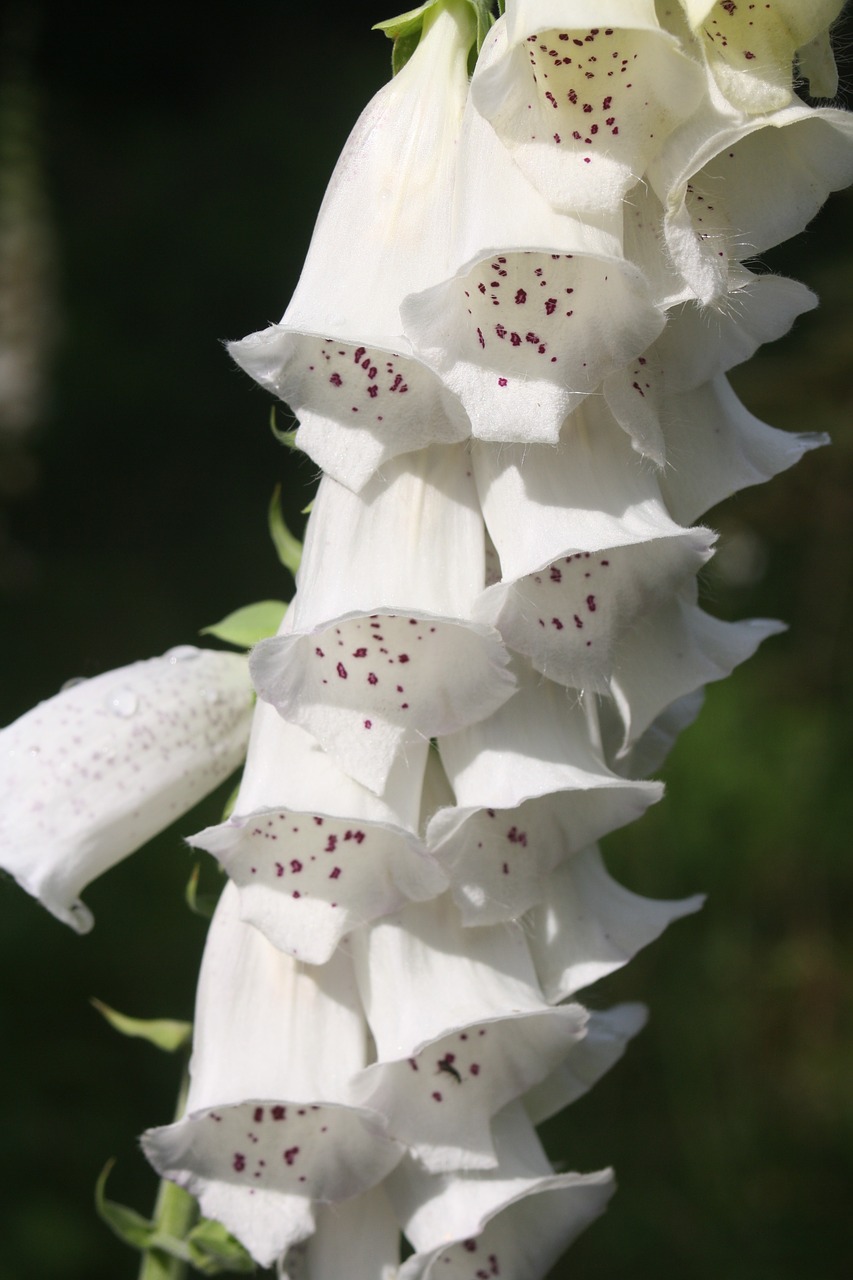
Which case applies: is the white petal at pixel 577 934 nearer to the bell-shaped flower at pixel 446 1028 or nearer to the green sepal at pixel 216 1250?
the bell-shaped flower at pixel 446 1028

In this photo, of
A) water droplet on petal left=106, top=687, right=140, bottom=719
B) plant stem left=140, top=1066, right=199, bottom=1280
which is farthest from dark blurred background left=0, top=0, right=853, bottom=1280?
plant stem left=140, top=1066, right=199, bottom=1280

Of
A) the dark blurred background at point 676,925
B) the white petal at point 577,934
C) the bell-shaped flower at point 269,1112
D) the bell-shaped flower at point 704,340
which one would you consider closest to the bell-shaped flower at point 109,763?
the bell-shaped flower at point 269,1112

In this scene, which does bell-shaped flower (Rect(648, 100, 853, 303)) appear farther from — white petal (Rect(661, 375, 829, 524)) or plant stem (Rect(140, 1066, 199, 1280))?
plant stem (Rect(140, 1066, 199, 1280))

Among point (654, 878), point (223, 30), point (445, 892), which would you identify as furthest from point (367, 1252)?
point (223, 30)

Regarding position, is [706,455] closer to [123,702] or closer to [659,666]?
[659,666]

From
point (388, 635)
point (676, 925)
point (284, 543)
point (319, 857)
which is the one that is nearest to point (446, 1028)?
point (319, 857)
